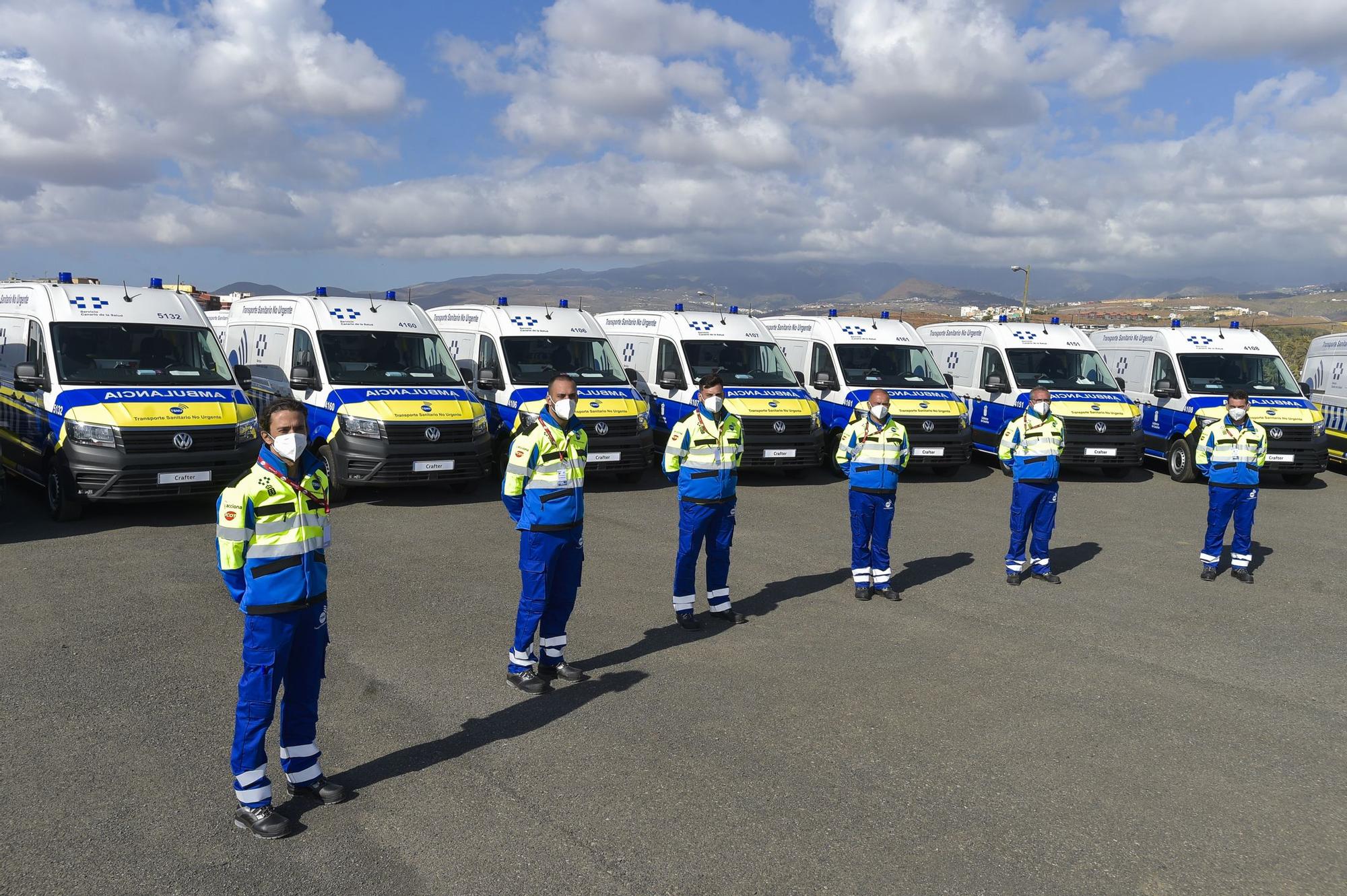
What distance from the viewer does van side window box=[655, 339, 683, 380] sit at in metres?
15.1

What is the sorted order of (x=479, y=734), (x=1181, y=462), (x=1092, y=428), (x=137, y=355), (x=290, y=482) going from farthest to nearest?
1. (x=1181, y=462)
2. (x=1092, y=428)
3. (x=137, y=355)
4. (x=479, y=734)
5. (x=290, y=482)

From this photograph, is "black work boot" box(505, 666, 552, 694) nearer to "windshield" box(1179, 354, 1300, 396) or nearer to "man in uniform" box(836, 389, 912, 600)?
"man in uniform" box(836, 389, 912, 600)

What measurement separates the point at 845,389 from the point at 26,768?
12136 millimetres

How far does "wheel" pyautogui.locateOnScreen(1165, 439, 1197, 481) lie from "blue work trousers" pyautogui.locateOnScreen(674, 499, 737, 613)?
1042cm

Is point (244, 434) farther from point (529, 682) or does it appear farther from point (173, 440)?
point (529, 682)

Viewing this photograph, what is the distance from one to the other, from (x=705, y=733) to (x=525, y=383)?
9080mm

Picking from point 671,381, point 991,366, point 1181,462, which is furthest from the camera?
point 991,366

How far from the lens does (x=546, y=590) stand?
19.3 ft

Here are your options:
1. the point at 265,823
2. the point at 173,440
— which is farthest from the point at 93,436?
the point at 265,823

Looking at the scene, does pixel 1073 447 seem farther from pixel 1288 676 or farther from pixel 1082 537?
pixel 1288 676

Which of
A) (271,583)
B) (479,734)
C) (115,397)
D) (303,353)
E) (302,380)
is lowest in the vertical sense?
(479,734)

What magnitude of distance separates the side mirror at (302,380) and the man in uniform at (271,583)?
7875 mm

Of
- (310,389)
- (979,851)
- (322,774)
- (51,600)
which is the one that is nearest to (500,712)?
(322,774)

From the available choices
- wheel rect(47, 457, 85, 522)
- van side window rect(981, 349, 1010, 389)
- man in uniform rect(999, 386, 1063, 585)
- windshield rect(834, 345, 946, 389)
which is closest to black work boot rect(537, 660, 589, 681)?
man in uniform rect(999, 386, 1063, 585)
